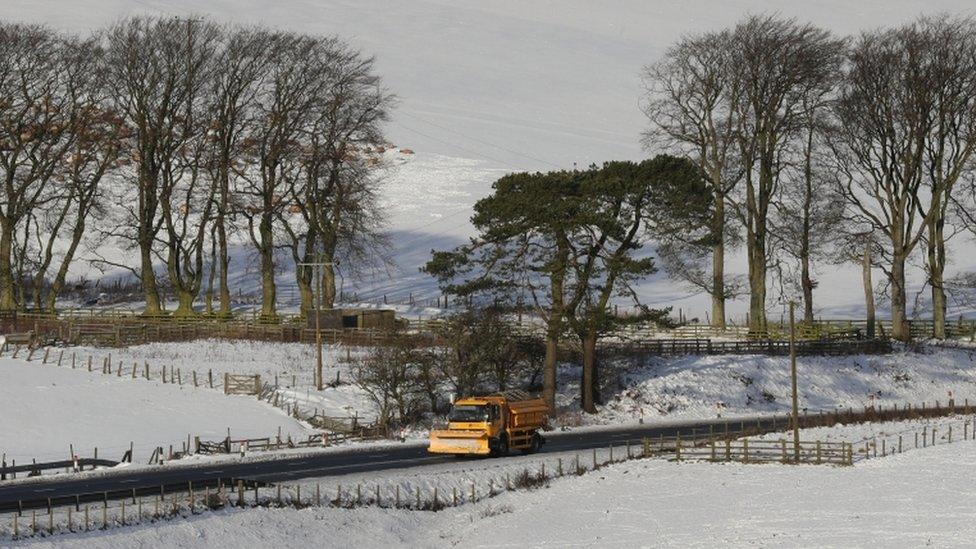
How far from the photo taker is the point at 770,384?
7612 cm

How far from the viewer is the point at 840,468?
5238cm

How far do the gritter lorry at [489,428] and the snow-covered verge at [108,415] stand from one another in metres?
9.15

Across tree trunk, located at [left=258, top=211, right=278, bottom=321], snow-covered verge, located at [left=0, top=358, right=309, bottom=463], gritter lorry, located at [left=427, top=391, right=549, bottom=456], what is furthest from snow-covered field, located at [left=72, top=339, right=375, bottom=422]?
gritter lorry, located at [left=427, top=391, right=549, bottom=456]

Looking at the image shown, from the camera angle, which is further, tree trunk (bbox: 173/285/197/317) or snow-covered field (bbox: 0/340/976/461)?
tree trunk (bbox: 173/285/197/317)

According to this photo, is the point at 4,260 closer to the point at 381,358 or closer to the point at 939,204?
the point at 381,358

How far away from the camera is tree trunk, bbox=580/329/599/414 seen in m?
69.1

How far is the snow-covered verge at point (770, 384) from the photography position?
72.5 m

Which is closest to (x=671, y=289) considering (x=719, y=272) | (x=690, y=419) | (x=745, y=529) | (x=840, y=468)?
(x=719, y=272)

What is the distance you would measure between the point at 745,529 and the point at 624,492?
7359 mm

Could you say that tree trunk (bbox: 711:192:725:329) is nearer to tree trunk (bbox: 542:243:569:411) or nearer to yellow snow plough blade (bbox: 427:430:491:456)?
tree trunk (bbox: 542:243:569:411)

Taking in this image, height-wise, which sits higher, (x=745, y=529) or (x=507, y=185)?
(x=507, y=185)

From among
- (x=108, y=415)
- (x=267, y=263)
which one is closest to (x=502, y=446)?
(x=108, y=415)

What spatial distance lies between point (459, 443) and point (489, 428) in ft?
4.40

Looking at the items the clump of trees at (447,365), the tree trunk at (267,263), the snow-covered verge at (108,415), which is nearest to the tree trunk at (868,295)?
the clump of trees at (447,365)
